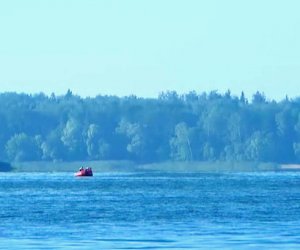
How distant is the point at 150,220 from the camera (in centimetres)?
7831

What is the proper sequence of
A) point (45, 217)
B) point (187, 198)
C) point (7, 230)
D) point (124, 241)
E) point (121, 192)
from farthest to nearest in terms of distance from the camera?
1. point (121, 192)
2. point (187, 198)
3. point (45, 217)
4. point (7, 230)
5. point (124, 241)

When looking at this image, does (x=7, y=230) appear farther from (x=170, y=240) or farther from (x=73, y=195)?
(x=73, y=195)

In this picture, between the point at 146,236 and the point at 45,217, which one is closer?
the point at 146,236

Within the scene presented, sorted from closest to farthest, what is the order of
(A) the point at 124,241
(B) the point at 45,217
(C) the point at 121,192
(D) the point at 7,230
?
(A) the point at 124,241, (D) the point at 7,230, (B) the point at 45,217, (C) the point at 121,192

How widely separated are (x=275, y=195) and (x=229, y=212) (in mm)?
28381

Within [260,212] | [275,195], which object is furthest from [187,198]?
[260,212]

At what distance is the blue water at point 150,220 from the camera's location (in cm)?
6319

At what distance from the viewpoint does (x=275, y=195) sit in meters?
114

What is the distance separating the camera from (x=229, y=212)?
8562 centimetres

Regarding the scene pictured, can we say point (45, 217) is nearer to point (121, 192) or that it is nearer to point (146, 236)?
point (146, 236)

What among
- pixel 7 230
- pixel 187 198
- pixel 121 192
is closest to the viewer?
pixel 7 230

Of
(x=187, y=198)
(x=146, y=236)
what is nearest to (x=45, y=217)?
(x=146, y=236)

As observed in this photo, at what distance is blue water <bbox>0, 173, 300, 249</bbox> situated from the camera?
207 feet

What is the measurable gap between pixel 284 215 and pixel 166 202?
20107 millimetres
